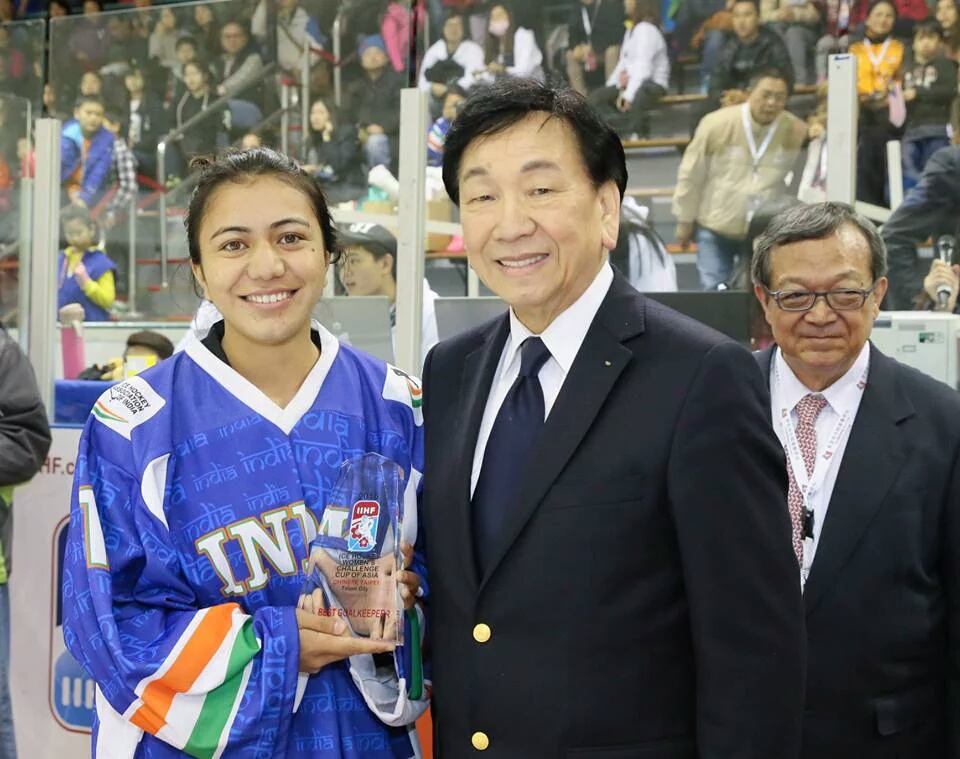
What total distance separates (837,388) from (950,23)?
2591 millimetres

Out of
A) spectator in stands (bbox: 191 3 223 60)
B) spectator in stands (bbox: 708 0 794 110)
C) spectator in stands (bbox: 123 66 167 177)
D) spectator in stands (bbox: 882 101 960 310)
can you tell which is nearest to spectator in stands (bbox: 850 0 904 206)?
spectator in stands (bbox: 882 101 960 310)

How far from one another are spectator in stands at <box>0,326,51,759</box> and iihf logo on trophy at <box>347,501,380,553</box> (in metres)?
1.91

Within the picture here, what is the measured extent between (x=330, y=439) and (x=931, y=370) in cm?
225

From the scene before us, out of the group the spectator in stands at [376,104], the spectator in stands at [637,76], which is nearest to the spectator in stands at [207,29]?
the spectator in stands at [376,104]

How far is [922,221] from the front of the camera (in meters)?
3.97

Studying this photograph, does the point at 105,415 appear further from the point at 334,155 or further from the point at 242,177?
the point at 334,155

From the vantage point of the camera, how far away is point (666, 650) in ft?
4.42

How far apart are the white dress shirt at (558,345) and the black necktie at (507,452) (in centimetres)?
1

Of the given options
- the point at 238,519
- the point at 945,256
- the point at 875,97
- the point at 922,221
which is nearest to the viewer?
the point at 238,519

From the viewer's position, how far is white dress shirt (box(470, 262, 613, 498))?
1439 mm

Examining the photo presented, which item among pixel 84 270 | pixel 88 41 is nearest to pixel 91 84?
pixel 88 41

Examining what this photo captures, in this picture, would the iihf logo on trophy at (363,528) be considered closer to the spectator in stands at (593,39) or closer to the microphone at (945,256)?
the spectator in stands at (593,39)

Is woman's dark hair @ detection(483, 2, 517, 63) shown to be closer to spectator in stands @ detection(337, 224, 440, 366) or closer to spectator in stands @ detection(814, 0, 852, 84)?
spectator in stands @ detection(337, 224, 440, 366)

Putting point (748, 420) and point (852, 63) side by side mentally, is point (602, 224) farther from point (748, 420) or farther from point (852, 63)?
point (852, 63)
